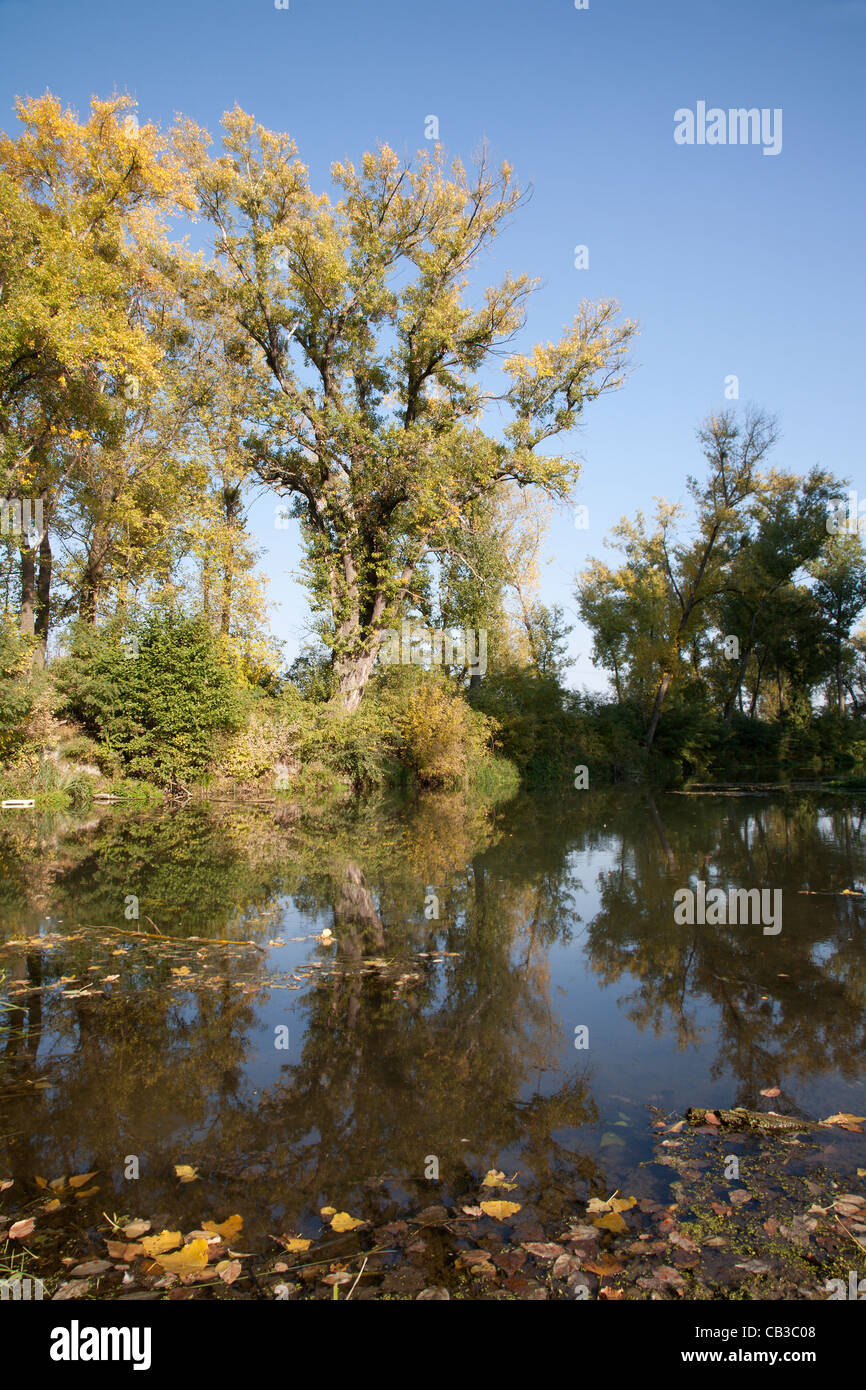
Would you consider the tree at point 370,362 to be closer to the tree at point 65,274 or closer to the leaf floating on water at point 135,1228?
the tree at point 65,274

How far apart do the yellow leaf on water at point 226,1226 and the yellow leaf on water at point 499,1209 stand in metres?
0.91

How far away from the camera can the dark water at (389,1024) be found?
3296 millimetres

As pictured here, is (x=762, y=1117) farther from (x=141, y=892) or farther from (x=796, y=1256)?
(x=141, y=892)

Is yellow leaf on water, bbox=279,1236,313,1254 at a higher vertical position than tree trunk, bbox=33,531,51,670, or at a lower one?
lower

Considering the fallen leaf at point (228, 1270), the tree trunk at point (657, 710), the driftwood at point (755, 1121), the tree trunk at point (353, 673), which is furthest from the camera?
the tree trunk at point (657, 710)

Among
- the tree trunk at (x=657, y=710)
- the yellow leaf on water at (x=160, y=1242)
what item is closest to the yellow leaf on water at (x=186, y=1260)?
the yellow leaf on water at (x=160, y=1242)

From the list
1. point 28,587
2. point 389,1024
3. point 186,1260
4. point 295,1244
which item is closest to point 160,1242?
point 186,1260

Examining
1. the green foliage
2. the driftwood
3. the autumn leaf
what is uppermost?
the green foliage

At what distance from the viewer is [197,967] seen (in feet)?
20.2

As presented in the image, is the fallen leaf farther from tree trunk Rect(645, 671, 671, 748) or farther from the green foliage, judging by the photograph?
tree trunk Rect(645, 671, 671, 748)

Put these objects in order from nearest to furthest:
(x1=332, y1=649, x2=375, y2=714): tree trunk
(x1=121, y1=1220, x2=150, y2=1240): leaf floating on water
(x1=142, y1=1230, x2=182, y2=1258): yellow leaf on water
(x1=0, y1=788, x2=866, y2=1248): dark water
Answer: (x1=142, y1=1230, x2=182, y2=1258): yellow leaf on water → (x1=121, y1=1220, x2=150, y2=1240): leaf floating on water → (x1=0, y1=788, x2=866, y2=1248): dark water → (x1=332, y1=649, x2=375, y2=714): tree trunk

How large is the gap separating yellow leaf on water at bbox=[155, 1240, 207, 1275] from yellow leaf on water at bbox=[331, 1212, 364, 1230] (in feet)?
1.50

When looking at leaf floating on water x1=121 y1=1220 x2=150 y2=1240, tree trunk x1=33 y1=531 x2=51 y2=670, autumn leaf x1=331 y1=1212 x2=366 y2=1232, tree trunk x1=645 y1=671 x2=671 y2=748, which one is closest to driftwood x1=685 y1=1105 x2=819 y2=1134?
autumn leaf x1=331 y1=1212 x2=366 y2=1232

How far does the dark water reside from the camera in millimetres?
3296
